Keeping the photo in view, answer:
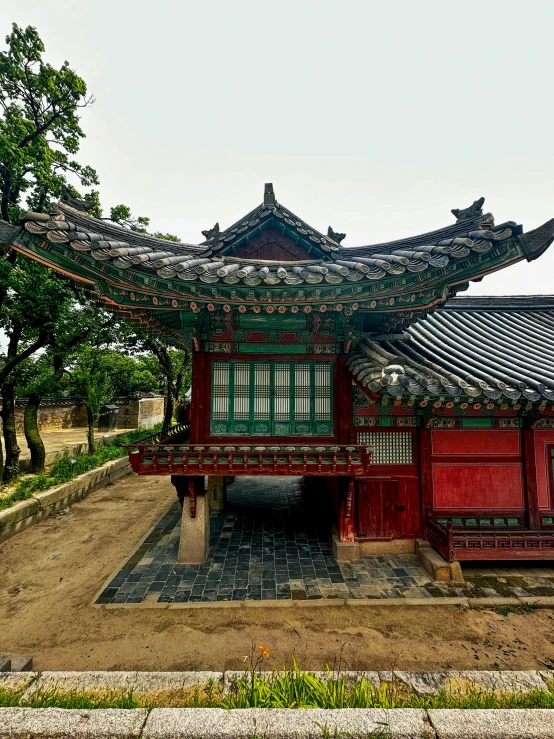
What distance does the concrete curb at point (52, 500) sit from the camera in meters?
10.1

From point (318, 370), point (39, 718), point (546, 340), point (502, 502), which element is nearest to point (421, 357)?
point (318, 370)

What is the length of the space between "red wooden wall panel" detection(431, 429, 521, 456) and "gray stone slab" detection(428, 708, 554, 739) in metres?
5.63

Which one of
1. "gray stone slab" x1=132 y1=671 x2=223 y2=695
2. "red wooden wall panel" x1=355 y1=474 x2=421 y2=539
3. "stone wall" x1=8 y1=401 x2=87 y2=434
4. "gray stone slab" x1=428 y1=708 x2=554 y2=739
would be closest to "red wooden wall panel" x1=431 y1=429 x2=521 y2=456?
"red wooden wall panel" x1=355 y1=474 x2=421 y2=539

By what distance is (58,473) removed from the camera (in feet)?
45.7

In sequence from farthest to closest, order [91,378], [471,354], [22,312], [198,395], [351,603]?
[91,378] → [22,312] → [471,354] → [198,395] → [351,603]

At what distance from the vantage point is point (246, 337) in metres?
7.91

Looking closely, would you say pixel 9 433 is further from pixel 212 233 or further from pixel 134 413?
pixel 134 413

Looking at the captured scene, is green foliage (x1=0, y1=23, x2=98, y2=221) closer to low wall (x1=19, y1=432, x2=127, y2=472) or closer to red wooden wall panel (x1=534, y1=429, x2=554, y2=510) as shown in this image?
low wall (x1=19, y1=432, x2=127, y2=472)

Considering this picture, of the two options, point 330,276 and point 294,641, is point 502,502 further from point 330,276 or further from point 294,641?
point 330,276

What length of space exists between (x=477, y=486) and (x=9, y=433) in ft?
56.6

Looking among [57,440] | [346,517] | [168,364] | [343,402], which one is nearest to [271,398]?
[343,402]

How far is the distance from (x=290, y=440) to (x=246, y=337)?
2.89 metres

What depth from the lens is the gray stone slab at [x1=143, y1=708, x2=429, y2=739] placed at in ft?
9.39

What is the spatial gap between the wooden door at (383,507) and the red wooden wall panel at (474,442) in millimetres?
1574
